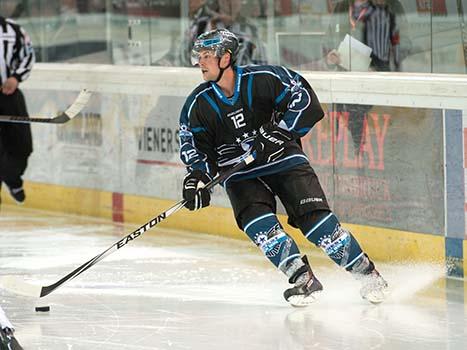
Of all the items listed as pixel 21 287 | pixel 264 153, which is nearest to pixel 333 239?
pixel 264 153

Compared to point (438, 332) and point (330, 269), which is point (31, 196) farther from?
point (438, 332)

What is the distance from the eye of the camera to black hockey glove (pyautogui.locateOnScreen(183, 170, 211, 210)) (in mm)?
4988

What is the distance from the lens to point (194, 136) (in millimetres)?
5121

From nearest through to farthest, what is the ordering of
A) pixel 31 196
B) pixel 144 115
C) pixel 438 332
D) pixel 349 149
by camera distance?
pixel 438 332, pixel 349 149, pixel 144 115, pixel 31 196

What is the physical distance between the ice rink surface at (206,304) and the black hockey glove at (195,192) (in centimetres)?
45

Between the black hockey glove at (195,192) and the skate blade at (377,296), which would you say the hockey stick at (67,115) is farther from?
the skate blade at (377,296)

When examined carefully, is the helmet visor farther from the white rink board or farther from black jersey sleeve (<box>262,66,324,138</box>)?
the white rink board

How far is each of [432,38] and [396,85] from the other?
0.30 meters

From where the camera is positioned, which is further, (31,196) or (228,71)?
(31,196)

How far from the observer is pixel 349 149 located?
6305 mm

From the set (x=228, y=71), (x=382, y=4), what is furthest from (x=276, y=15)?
(x=228, y=71)

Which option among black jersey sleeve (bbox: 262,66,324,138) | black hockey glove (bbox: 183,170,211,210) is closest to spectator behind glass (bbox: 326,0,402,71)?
black jersey sleeve (bbox: 262,66,324,138)

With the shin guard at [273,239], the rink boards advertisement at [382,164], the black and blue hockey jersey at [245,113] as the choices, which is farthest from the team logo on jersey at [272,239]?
the rink boards advertisement at [382,164]

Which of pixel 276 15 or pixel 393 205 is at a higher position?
pixel 276 15
